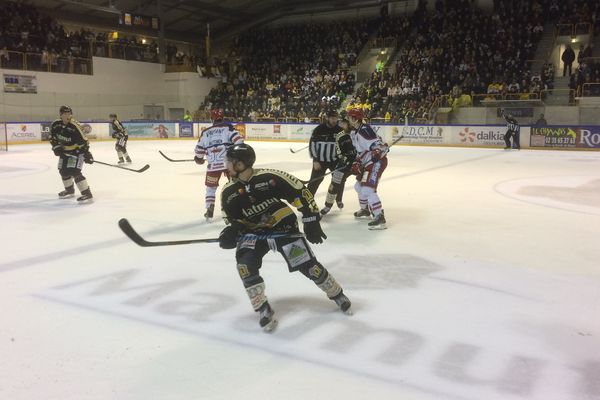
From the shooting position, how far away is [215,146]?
21.9 ft

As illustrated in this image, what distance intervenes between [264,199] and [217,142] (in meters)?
3.53

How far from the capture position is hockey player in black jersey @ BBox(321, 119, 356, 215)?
22.2 ft

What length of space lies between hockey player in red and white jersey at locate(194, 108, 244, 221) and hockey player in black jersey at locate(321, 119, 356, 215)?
1.27m

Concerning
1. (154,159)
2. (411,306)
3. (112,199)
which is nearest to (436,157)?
(154,159)

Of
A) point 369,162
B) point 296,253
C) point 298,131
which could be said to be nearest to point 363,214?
point 369,162

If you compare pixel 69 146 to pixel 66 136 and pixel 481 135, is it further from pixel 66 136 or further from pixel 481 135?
pixel 481 135

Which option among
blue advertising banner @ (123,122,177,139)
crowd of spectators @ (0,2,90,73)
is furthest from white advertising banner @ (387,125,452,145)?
crowd of spectators @ (0,2,90,73)

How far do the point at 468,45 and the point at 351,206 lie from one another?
17.8 metres

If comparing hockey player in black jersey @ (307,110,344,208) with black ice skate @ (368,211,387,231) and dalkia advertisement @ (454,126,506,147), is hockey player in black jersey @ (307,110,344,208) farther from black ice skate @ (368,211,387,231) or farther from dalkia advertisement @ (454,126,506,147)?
dalkia advertisement @ (454,126,506,147)

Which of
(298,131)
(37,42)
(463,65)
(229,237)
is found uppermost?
(37,42)

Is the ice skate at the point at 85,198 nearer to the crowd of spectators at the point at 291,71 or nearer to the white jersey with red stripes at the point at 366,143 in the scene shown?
the white jersey with red stripes at the point at 366,143

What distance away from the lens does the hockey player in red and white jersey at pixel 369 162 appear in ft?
20.2

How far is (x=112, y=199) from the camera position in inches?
325

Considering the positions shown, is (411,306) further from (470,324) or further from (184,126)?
(184,126)
